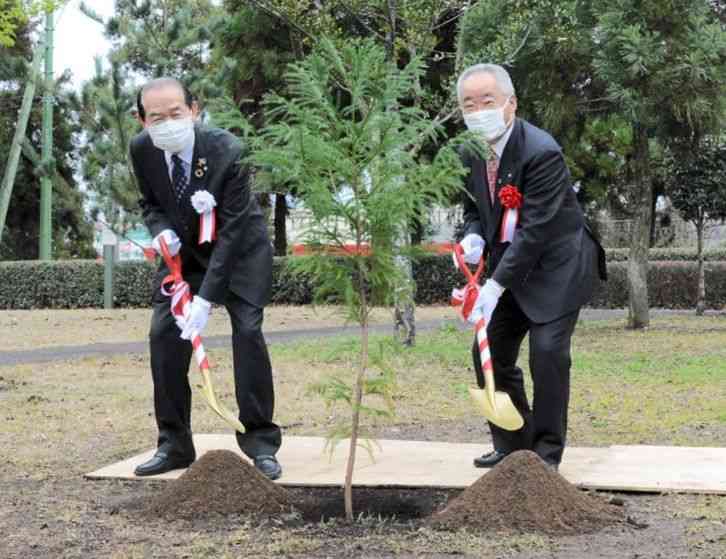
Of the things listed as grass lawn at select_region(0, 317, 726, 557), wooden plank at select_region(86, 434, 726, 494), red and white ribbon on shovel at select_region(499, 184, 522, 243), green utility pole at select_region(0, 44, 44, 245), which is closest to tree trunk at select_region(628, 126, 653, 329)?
grass lawn at select_region(0, 317, 726, 557)

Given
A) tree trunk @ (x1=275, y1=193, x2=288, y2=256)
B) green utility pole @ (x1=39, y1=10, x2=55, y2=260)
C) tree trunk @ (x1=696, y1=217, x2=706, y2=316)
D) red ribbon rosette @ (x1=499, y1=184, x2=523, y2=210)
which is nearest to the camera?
red ribbon rosette @ (x1=499, y1=184, x2=523, y2=210)

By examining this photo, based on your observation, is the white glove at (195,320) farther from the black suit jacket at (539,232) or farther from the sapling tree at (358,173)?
the black suit jacket at (539,232)

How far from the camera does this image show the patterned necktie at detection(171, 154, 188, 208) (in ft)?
17.2

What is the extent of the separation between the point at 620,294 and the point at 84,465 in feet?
57.3

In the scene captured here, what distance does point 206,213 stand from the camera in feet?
16.8

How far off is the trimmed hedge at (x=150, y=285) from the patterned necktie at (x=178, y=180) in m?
15.4

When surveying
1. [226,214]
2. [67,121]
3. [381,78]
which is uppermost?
[67,121]

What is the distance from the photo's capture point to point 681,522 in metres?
4.41

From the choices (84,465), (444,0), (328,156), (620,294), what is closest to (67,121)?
(620,294)

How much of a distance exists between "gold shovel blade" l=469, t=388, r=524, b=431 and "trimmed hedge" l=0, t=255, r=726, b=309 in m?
16.0

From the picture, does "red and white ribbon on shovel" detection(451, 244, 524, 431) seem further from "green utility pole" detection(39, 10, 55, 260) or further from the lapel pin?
"green utility pole" detection(39, 10, 55, 260)

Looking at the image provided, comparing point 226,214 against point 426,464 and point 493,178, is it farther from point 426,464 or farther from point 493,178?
point 426,464

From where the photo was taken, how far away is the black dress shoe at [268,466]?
525 cm

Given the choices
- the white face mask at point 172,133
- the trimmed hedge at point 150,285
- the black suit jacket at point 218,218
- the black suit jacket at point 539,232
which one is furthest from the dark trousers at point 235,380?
the trimmed hedge at point 150,285
